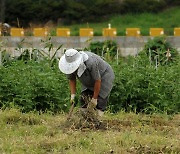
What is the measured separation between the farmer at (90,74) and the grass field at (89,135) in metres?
0.37

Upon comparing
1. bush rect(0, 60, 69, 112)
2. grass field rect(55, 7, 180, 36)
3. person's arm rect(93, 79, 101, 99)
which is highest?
grass field rect(55, 7, 180, 36)

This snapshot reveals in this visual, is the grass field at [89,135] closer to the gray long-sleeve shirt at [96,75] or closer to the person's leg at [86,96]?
the person's leg at [86,96]

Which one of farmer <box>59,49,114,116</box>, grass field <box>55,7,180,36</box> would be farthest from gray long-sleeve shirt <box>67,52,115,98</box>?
grass field <box>55,7,180,36</box>

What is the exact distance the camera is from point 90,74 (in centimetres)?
674

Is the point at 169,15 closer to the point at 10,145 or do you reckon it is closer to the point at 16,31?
the point at 16,31

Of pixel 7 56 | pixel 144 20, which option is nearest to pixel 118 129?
pixel 7 56

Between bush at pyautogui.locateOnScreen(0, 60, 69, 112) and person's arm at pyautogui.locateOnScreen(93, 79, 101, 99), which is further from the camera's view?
bush at pyautogui.locateOnScreen(0, 60, 69, 112)

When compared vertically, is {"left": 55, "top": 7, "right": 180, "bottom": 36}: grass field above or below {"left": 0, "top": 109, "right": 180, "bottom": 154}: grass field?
above

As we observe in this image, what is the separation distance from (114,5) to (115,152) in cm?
1923

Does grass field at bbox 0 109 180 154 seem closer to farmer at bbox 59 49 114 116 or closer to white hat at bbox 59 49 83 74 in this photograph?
farmer at bbox 59 49 114 116

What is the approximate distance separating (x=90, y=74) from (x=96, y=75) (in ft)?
0.29

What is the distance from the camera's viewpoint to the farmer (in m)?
6.53

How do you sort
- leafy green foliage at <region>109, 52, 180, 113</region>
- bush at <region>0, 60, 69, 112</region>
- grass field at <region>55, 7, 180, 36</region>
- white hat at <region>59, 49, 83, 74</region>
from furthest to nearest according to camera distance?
grass field at <region>55, 7, 180, 36</region>
leafy green foliage at <region>109, 52, 180, 113</region>
bush at <region>0, 60, 69, 112</region>
white hat at <region>59, 49, 83, 74</region>

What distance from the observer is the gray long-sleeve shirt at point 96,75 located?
668cm
